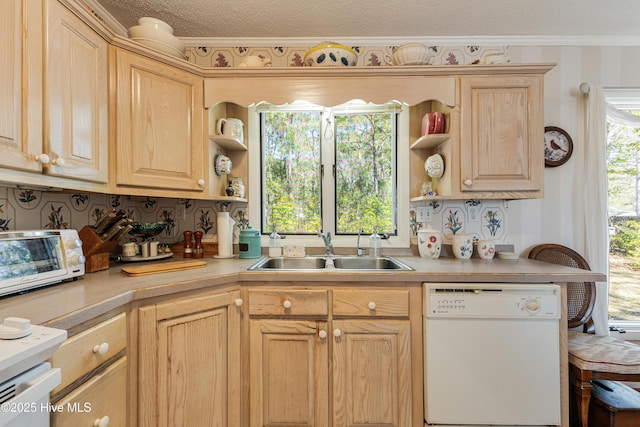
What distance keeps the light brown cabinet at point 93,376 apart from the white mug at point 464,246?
1793 millimetres

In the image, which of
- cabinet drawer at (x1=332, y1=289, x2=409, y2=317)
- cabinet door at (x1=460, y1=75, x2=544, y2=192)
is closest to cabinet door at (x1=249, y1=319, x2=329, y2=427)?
cabinet drawer at (x1=332, y1=289, x2=409, y2=317)

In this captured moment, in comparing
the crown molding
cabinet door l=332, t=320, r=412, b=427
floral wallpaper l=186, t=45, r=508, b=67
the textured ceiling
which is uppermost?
the textured ceiling

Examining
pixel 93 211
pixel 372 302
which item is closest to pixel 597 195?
pixel 372 302

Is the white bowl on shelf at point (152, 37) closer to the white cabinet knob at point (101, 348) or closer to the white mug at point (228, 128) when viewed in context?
the white mug at point (228, 128)

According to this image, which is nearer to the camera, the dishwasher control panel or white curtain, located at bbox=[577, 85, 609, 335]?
the dishwasher control panel

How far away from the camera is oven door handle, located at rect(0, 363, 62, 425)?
0.58 meters

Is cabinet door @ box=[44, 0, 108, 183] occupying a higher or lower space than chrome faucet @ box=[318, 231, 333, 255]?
higher

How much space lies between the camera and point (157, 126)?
1527 mm

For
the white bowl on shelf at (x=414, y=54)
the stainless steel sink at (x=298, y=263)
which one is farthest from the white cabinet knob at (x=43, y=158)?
the white bowl on shelf at (x=414, y=54)

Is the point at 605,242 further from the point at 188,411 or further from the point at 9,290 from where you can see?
the point at 9,290

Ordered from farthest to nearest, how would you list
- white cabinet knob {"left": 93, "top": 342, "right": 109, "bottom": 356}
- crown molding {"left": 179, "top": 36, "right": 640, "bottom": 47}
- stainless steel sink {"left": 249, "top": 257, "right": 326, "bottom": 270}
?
crown molding {"left": 179, "top": 36, "right": 640, "bottom": 47}
stainless steel sink {"left": 249, "top": 257, "right": 326, "bottom": 270}
white cabinet knob {"left": 93, "top": 342, "right": 109, "bottom": 356}

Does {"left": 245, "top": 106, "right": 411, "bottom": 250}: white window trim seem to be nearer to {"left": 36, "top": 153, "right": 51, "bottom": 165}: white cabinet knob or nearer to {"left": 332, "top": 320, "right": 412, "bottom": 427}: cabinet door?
{"left": 332, "top": 320, "right": 412, "bottom": 427}: cabinet door

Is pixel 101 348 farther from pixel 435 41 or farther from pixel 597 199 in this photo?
pixel 597 199

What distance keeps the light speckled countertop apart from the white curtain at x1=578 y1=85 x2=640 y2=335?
23.4 inches
